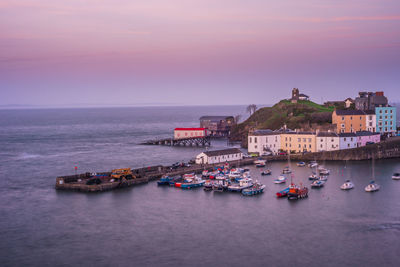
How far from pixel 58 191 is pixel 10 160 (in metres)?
24.3

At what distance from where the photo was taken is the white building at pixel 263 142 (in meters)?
60.5

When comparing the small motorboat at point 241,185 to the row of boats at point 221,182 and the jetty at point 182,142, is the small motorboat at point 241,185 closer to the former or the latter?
the row of boats at point 221,182

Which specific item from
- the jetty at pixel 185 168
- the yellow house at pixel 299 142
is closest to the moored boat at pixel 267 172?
the jetty at pixel 185 168

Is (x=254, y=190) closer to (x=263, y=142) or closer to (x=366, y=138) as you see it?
(x=263, y=142)

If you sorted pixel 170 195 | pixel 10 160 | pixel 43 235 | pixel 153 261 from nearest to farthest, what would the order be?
pixel 153 261, pixel 43 235, pixel 170 195, pixel 10 160

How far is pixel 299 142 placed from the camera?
60.7 metres

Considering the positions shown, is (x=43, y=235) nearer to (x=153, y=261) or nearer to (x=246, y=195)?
(x=153, y=261)

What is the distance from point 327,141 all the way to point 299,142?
12.6 ft

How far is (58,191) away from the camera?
40.8 meters

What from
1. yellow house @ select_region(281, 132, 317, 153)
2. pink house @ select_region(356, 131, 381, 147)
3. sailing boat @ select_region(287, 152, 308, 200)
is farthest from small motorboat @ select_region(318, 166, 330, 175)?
pink house @ select_region(356, 131, 381, 147)

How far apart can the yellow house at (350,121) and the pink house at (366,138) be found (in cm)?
511

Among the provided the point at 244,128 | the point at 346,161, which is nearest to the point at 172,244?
the point at 346,161

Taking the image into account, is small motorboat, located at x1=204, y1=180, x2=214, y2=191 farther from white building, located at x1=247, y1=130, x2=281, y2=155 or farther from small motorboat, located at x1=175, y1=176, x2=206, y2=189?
white building, located at x1=247, y1=130, x2=281, y2=155

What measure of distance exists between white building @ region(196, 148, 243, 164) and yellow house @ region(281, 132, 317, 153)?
31.8 ft
